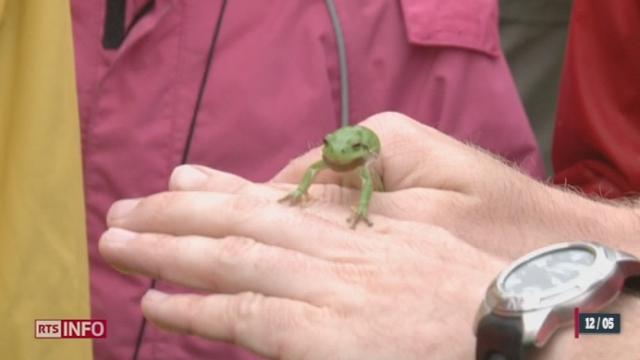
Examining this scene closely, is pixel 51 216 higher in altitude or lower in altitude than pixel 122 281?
higher

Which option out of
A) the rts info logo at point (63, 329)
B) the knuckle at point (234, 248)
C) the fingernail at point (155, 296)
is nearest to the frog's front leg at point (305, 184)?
the knuckle at point (234, 248)

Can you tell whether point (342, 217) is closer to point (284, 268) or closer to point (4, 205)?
point (284, 268)

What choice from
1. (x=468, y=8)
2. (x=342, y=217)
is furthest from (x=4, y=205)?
(x=468, y=8)

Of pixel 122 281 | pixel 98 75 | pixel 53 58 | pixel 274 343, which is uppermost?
pixel 53 58

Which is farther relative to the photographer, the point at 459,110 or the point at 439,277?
the point at 459,110

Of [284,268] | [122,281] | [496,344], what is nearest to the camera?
[496,344]

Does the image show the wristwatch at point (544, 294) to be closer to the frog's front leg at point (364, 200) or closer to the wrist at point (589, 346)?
the wrist at point (589, 346)

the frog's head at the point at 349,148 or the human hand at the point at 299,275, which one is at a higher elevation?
the frog's head at the point at 349,148
